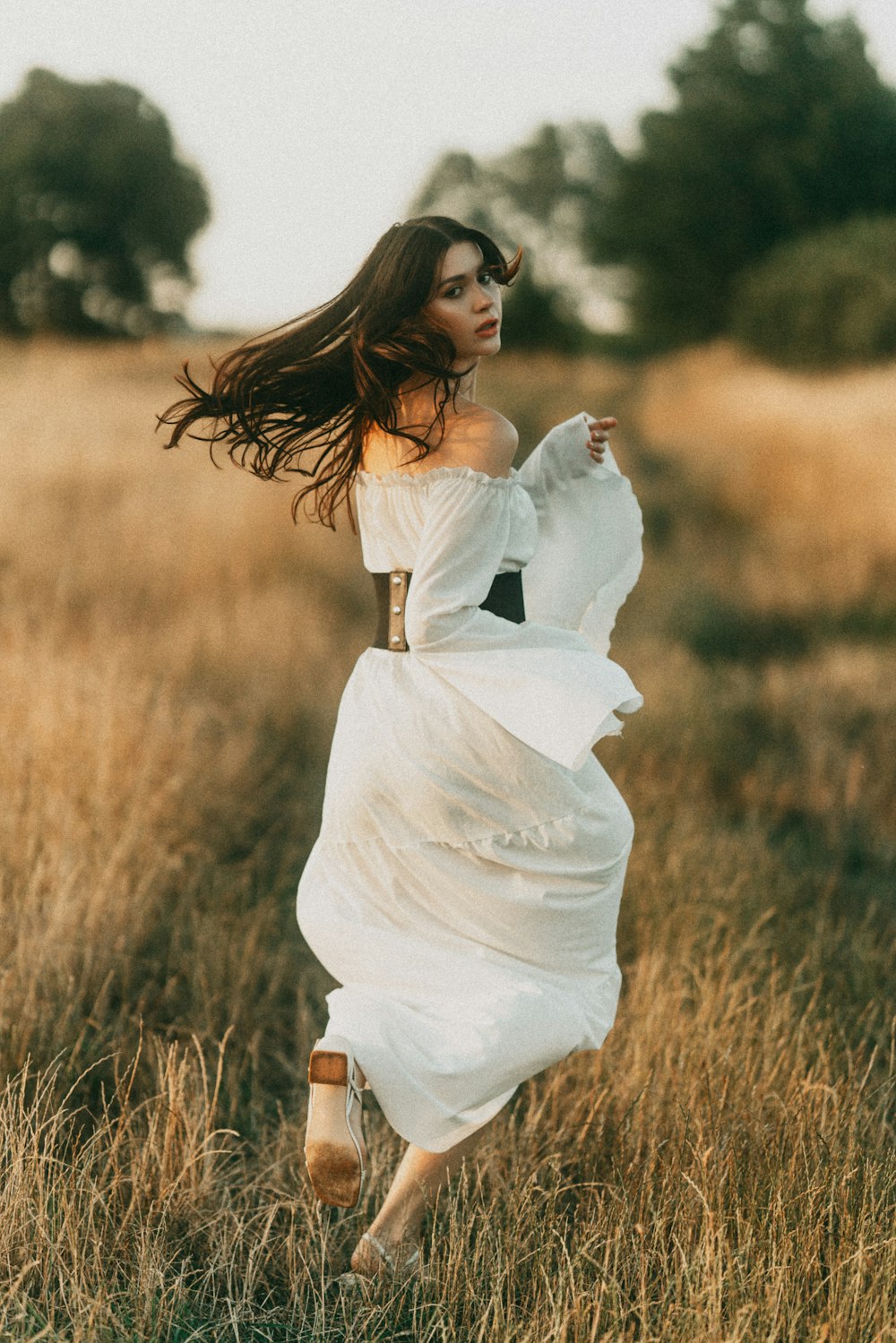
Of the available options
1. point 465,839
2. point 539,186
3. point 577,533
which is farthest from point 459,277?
point 539,186

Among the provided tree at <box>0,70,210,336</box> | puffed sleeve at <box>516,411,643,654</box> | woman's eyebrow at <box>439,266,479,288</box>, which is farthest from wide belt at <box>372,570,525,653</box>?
tree at <box>0,70,210,336</box>

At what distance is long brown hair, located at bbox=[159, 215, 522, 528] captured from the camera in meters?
2.63

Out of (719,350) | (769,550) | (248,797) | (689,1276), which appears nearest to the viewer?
(689,1276)

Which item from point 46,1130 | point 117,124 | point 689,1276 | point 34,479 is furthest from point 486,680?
point 117,124

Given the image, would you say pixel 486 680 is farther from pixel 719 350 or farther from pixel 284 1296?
pixel 719 350

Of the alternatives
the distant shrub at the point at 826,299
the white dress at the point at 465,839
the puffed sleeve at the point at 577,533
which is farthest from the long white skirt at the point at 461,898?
the distant shrub at the point at 826,299

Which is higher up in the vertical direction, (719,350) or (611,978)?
(719,350)

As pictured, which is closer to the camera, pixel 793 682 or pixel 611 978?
pixel 611 978

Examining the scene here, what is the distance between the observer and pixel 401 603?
2.65 meters

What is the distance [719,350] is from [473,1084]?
32.2 meters

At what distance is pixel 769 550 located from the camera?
11.8m

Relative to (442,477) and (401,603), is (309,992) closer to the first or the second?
(401,603)

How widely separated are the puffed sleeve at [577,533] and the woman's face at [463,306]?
12.6 inches

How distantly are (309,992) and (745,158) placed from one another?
34.8 m
